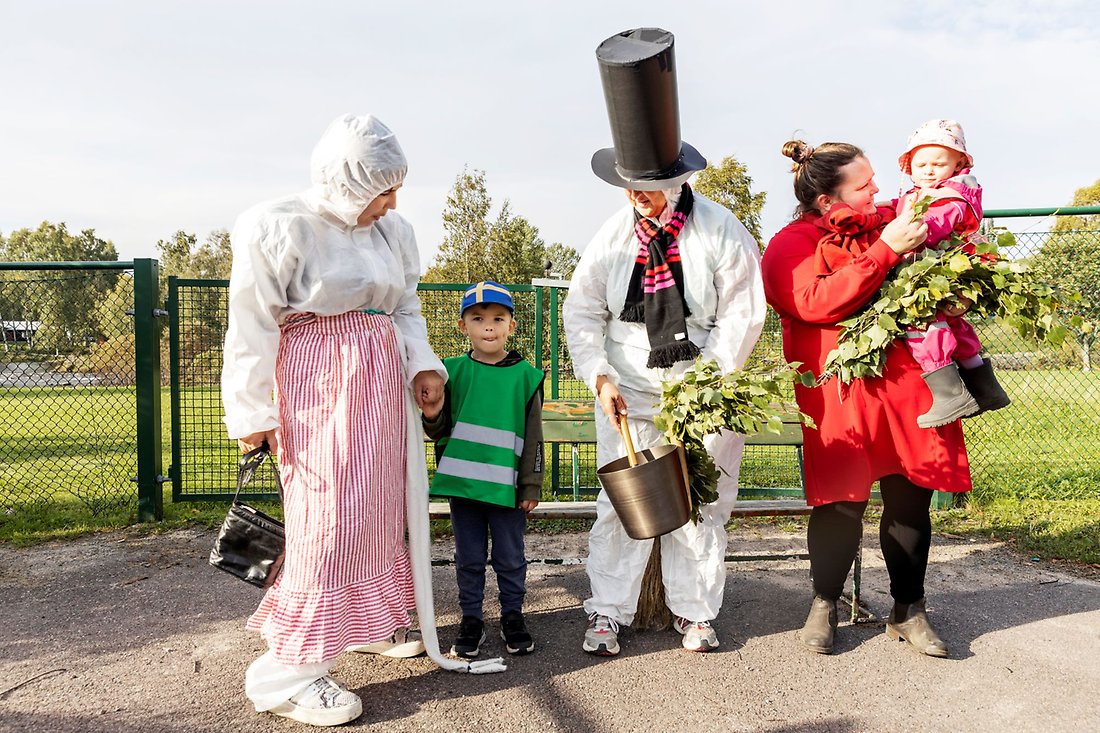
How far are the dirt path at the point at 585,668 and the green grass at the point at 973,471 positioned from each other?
2.75 feet

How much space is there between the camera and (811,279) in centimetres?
324

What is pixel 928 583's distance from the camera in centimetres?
432

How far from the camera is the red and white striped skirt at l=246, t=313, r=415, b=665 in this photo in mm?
2822

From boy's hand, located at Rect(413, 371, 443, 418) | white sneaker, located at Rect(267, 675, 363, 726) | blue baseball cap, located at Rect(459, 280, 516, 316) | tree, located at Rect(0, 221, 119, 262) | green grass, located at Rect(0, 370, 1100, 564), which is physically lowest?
white sneaker, located at Rect(267, 675, 363, 726)

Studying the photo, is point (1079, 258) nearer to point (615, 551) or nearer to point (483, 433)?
point (615, 551)

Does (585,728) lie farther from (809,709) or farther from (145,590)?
(145,590)

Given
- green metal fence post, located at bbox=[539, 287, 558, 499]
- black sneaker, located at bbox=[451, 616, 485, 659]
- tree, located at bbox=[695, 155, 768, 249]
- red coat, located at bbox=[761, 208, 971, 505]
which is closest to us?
red coat, located at bbox=[761, 208, 971, 505]

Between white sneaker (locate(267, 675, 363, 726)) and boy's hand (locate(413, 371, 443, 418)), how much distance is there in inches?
41.7

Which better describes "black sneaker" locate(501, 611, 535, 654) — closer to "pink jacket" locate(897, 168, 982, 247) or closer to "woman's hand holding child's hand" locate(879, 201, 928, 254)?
"woman's hand holding child's hand" locate(879, 201, 928, 254)

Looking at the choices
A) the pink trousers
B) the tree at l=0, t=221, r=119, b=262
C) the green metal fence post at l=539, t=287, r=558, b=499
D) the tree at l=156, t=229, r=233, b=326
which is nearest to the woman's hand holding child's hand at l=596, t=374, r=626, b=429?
the pink trousers

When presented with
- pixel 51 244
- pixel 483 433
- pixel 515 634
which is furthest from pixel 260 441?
pixel 51 244

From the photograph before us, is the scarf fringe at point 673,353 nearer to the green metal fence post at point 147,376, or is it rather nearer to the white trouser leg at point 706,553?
the white trouser leg at point 706,553

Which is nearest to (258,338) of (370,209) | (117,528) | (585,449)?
(370,209)

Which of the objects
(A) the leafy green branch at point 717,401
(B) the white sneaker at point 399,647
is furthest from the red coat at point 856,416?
(B) the white sneaker at point 399,647
